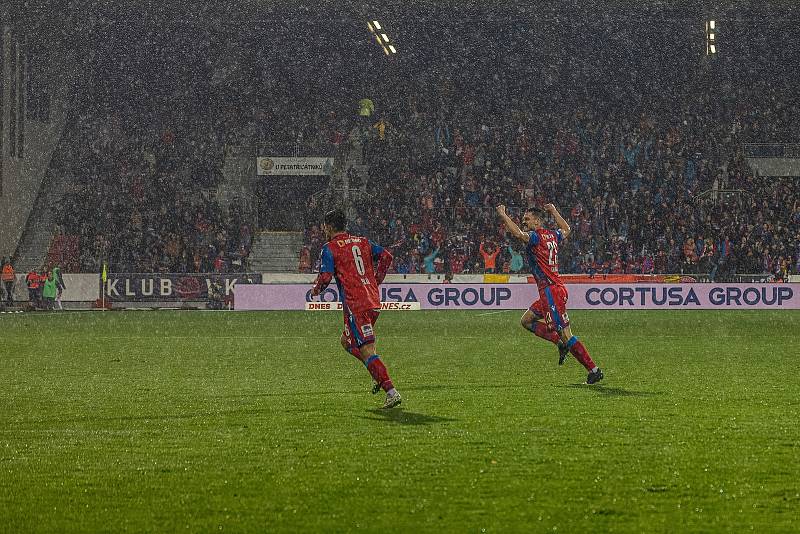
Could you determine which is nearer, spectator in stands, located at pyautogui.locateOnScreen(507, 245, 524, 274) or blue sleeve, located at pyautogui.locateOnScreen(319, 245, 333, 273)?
blue sleeve, located at pyautogui.locateOnScreen(319, 245, 333, 273)

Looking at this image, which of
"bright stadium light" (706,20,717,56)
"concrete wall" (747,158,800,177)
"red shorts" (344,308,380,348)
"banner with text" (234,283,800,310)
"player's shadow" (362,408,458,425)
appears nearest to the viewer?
"player's shadow" (362,408,458,425)

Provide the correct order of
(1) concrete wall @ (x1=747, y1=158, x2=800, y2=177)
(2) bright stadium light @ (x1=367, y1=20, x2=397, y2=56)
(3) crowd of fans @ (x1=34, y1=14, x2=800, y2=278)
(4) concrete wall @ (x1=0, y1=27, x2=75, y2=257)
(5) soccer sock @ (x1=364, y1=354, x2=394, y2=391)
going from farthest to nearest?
(2) bright stadium light @ (x1=367, y1=20, x2=397, y2=56) → (1) concrete wall @ (x1=747, y1=158, x2=800, y2=177) → (3) crowd of fans @ (x1=34, y1=14, x2=800, y2=278) → (4) concrete wall @ (x1=0, y1=27, x2=75, y2=257) → (5) soccer sock @ (x1=364, y1=354, x2=394, y2=391)

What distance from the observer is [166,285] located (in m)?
37.1

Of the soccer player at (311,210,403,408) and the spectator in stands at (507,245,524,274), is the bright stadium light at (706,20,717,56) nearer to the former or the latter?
the spectator in stands at (507,245,524,274)

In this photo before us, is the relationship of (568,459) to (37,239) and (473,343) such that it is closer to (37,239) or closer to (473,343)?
A: (473,343)

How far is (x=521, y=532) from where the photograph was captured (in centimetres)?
557

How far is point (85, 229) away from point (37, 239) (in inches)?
119

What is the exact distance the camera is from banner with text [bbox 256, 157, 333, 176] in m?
43.3

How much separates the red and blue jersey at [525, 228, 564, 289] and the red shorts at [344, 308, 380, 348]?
2.99m

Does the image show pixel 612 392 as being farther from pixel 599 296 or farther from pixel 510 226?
pixel 599 296

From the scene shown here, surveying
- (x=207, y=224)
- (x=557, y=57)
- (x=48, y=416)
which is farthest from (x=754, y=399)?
(x=557, y=57)

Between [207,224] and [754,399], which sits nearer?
[754,399]

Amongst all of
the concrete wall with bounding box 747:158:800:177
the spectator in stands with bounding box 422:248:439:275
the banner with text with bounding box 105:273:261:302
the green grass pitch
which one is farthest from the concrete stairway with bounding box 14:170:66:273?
the concrete wall with bounding box 747:158:800:177

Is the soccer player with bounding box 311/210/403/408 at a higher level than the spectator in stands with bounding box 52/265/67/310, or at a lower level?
higher
